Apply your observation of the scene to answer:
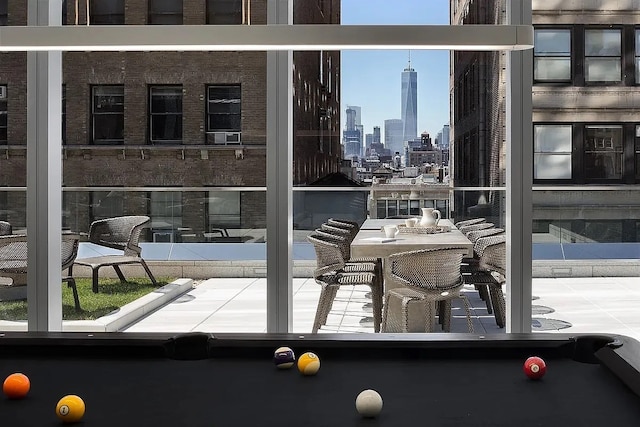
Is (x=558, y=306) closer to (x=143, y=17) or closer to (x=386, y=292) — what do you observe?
(x=386, y=292)

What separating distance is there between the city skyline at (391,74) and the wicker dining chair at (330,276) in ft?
5.88

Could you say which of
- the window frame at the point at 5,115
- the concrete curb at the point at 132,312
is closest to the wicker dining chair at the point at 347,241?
the concrete curb at the point at 132,312

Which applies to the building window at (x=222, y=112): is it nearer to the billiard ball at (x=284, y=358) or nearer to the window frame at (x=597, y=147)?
the window frame at (x=597, y=147)

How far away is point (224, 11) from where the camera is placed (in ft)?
24.8

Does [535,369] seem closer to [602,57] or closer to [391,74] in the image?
[391,74]

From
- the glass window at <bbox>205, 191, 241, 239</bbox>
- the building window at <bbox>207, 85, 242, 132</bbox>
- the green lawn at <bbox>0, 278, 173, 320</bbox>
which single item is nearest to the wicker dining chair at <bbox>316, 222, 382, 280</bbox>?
the glass window at <bbox>205, 191, 241, 239</bbox>

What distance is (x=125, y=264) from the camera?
6.37 meters

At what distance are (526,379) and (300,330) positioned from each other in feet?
11.1

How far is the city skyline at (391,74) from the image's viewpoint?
19.4 ft

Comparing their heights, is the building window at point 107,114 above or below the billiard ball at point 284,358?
above

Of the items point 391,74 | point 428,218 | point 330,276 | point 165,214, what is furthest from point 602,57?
point 165,214

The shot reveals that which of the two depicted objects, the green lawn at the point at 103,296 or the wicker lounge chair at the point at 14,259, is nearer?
the wicker lounge chair at the point at 14,259

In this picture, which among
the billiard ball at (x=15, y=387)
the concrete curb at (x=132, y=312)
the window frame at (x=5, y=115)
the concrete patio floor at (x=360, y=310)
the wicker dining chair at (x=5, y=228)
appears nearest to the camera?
the billiard ball at (x=15, y=387)

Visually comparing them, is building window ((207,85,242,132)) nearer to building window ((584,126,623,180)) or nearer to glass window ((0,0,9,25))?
glass window ((0,0,9,25))
